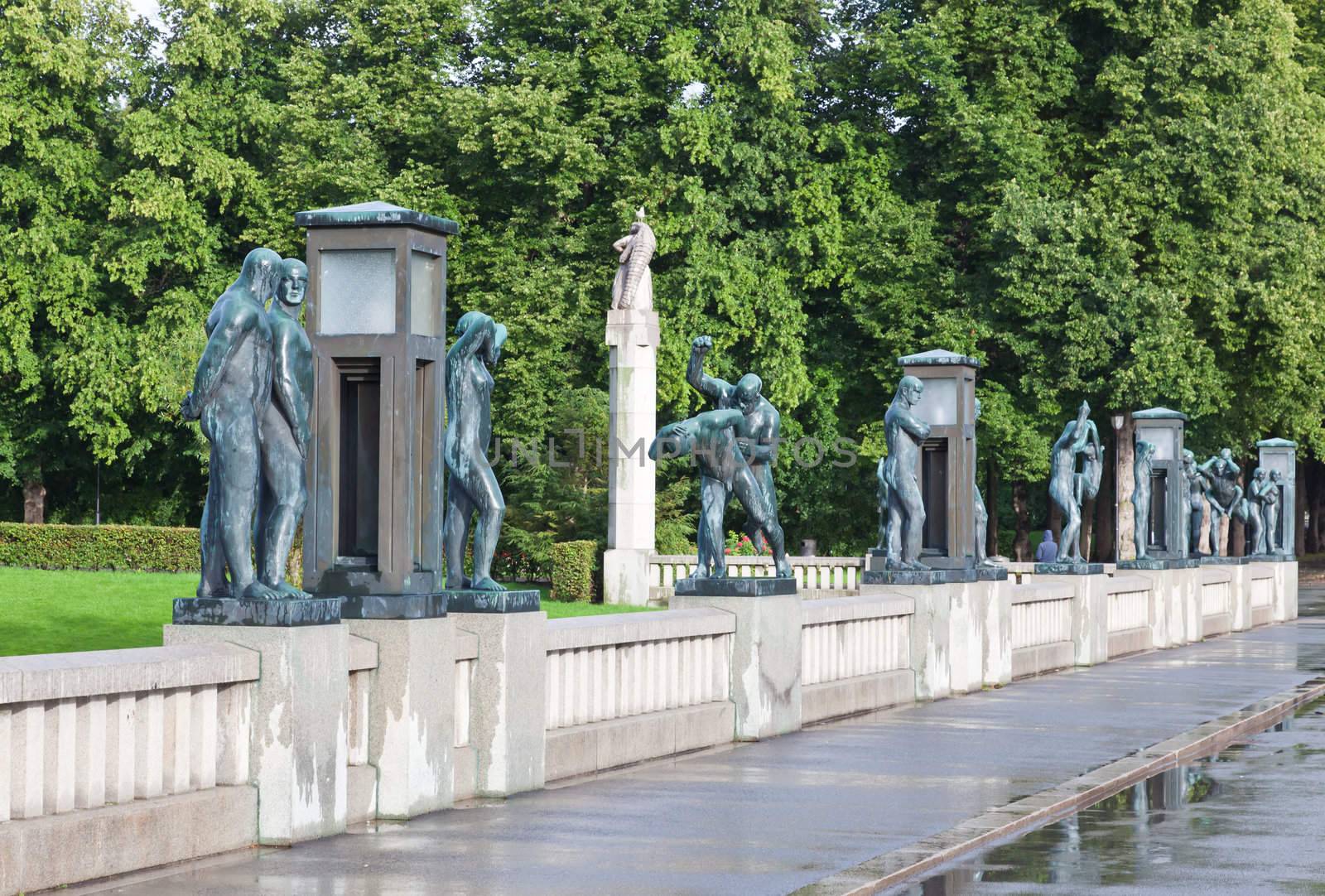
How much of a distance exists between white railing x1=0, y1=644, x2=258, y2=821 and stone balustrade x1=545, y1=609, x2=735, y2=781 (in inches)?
121

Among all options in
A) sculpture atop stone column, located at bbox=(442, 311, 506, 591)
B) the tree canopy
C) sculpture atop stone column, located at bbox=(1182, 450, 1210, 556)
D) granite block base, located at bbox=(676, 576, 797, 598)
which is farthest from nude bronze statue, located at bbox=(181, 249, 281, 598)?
the tree canopy

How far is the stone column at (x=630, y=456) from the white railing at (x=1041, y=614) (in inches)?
511

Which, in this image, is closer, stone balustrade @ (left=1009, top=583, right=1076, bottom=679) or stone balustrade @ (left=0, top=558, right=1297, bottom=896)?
stone balustrade @ (left=0, top=558, right=1297, bottom=896)

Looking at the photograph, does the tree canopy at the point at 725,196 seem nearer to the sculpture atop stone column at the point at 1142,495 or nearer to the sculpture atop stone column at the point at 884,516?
the sculpture atop stone column at the point at 1142,495

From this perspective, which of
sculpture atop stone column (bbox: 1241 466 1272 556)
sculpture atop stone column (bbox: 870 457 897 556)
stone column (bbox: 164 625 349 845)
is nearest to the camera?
stone column (bbox: 164 625 349 845)

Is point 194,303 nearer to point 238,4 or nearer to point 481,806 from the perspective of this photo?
point 238,4

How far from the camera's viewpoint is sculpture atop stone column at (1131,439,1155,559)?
30.1m

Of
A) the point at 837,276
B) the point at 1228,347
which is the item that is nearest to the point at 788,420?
the point at 837,276

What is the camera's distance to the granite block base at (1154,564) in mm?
29297

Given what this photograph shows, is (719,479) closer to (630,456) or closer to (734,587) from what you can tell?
(734,587)

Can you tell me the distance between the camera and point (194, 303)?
45.3m

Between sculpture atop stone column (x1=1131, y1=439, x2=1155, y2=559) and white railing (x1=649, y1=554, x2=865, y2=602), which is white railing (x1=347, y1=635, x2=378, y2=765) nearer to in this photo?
sculpture atop stone column (x1=1131, y1=439, x2=1155, y2=559)

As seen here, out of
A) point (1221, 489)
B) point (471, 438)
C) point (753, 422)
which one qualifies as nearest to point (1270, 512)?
point (1221, 489)

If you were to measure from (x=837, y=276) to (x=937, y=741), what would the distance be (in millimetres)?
33139
